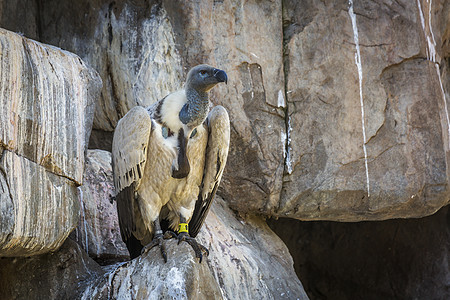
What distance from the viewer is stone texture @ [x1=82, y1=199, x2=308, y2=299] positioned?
4.27 meters

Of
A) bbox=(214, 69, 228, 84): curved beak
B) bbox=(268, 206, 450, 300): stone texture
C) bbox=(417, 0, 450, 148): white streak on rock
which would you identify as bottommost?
bbox=(268, 206, 450, 300): stone texture

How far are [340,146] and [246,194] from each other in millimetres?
887

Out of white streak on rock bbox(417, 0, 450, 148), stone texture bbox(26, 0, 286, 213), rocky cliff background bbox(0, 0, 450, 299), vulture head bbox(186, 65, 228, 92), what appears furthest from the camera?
white streak on rock bbox(417, 0, 450, 148)

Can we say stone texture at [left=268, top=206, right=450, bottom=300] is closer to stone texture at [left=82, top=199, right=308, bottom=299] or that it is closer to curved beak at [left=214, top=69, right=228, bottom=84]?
stone texture at [left=82, top=199, right=308, bottom=299]

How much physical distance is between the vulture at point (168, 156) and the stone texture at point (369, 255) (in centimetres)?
314

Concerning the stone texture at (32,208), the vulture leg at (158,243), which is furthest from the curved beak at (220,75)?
the stone texture at (32,208)

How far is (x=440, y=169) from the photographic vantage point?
20.7ft

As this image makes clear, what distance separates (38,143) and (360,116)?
2884 millimetres

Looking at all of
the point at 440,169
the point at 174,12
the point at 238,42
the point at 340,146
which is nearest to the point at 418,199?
the point at 440,169

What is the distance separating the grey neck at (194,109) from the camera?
15.6 ft

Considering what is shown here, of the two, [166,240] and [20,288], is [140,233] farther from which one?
[20,288]

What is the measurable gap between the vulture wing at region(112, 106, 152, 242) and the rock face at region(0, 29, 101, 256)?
0.25m

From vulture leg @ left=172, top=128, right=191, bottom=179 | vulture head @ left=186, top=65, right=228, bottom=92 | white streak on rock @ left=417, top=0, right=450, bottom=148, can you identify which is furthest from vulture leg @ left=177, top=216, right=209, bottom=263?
white streak on rock @ left=417, top=0, right=450, bottom=148

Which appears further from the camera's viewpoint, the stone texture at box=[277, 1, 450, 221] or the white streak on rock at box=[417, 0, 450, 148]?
the white streak on rock at box=[417, 0, 450, 148]
